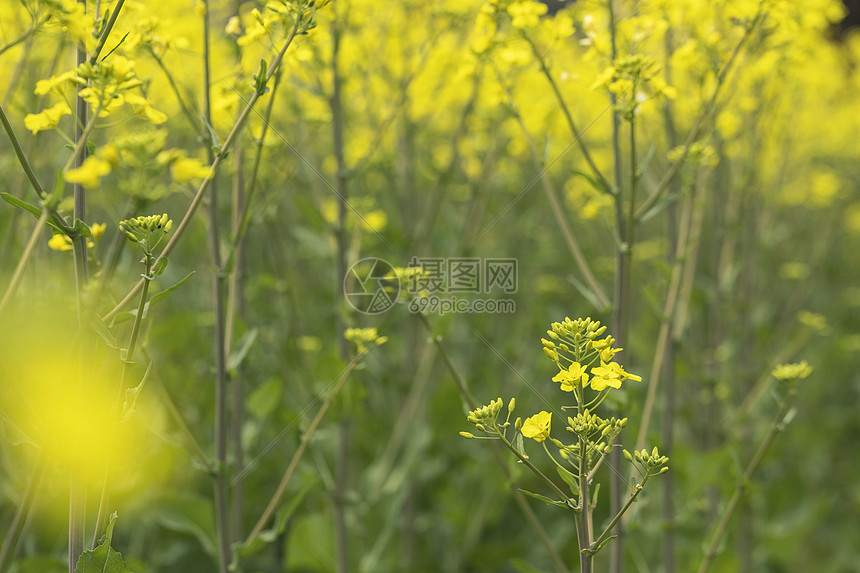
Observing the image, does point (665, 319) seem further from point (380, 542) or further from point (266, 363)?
point (266, 363)

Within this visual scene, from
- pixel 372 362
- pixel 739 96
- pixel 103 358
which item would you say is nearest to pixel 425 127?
pixel 372 362

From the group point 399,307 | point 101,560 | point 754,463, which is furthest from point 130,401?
point 399,307

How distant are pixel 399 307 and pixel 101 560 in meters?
1.83

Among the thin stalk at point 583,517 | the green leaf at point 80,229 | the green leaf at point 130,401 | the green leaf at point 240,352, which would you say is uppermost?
the green leaf at point 80,229

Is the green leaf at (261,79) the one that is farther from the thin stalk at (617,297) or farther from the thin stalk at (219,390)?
the thin stalk at (617,297)

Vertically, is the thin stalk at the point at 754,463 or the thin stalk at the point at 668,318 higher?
the thin stalk at the point at 668,318

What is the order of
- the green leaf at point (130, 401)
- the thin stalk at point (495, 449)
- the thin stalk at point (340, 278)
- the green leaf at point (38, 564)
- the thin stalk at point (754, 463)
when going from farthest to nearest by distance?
the thin stalk at point (340, 278)
the green leaf at point (38, 564)
the thin stalk at point (754, 463)
the thin stalk at point (495, 449)
the green leaf at point (130, 401)

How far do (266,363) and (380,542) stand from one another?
1.02 meters

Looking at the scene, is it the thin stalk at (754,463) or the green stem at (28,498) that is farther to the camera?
the thin stalk at (754,463)

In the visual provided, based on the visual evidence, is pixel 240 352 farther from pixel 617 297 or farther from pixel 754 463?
pixel 754 463

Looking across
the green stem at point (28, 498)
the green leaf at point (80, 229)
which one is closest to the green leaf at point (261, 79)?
the green leaf at point (80, 229)

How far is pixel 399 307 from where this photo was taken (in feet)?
9.58

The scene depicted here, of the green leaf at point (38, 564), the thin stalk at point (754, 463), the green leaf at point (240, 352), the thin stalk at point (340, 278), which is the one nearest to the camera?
the thin stalk at point (754, 463)

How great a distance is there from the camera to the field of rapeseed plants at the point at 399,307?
1.25 m
